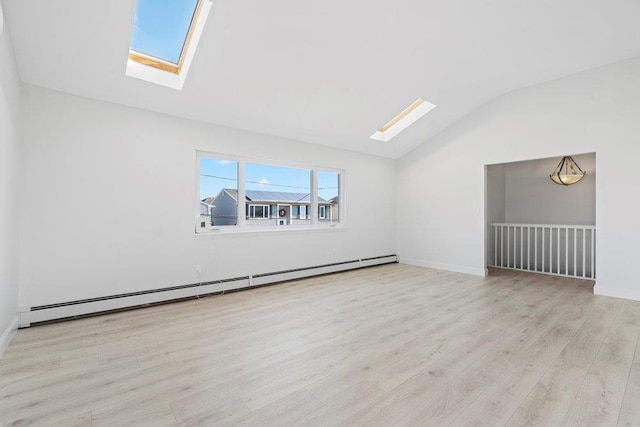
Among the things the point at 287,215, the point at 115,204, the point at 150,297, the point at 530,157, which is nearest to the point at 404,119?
the point at 530,157

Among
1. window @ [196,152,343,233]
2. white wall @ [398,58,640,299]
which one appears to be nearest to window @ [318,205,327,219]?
window @ [196,152,343,233]

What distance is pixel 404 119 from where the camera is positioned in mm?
5445

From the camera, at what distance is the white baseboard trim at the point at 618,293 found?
378 cm

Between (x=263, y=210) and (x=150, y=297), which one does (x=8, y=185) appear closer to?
(x=150, y=297)

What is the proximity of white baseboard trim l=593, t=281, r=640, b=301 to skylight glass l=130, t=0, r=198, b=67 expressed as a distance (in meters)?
5.89

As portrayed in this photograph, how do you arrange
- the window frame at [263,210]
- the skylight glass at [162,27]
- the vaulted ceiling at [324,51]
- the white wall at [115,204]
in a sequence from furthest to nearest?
the window frame at [263,210] < the white wall at [115,204] < the skylight glass at [162,27] < the vaulted ceiling at [324,51]

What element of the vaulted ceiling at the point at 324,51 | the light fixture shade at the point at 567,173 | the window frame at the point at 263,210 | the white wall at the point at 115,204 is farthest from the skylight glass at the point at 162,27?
the light fixture shade at the point at 567,173

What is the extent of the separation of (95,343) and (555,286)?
5.83m

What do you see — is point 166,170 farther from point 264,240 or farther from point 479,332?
point 479,332

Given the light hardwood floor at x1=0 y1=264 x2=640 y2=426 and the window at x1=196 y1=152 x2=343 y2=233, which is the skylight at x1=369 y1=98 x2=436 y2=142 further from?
the light hardwood floor at x1=0 y1=264 x2=640 y2=426

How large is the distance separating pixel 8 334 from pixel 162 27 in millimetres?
3108

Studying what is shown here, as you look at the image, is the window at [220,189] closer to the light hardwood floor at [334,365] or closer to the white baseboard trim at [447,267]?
the light hardwood floor at [334,365]

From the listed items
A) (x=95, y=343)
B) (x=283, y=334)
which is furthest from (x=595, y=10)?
(x=95, y=343)

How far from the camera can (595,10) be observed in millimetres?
3039
